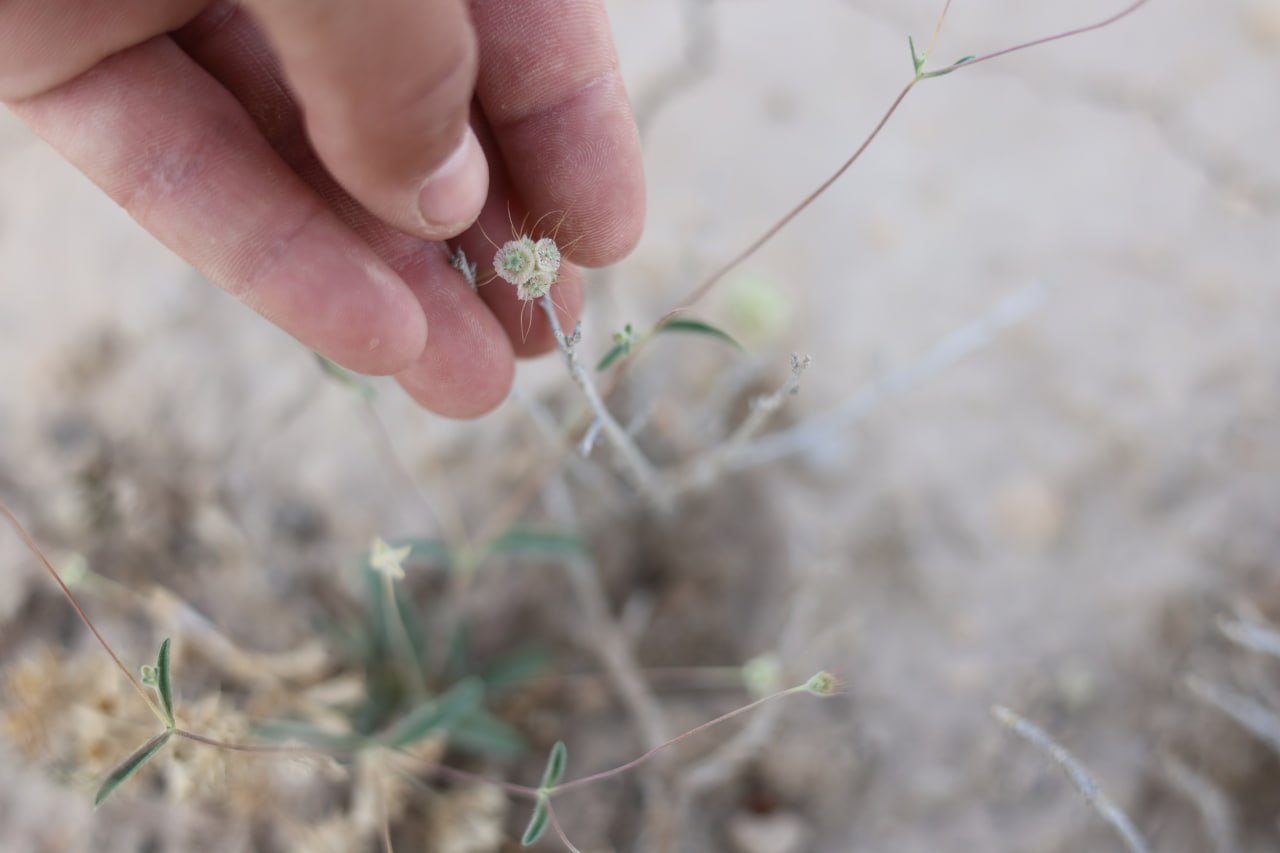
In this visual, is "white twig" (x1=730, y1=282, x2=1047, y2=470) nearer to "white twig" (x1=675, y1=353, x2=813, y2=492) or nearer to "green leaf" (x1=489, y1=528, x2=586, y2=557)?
"white twig" (x1=675, y1=353, x2=813, y2=492)

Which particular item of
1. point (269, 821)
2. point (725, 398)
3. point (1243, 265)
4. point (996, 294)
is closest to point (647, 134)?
point (725, 398)

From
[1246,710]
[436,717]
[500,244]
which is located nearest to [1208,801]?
[1246,710]

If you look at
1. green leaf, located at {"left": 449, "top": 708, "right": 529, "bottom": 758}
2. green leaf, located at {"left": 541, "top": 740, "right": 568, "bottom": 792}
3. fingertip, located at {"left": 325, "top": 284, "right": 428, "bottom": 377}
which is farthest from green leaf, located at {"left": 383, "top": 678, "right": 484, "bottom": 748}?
fingertip, located at {"left": 325, "top": 284, "right": 428, "bottom": 377}

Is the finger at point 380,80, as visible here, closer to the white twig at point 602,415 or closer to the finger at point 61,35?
the white twig at point 602,415

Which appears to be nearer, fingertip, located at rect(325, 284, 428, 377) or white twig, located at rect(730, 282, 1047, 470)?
fingertip, located at rect(325, 284, 428, 377)

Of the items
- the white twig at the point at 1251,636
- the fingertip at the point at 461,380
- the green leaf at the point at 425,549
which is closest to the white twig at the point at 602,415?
the fingertip at the point at 461,380

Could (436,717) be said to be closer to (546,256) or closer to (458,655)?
(458,655)
